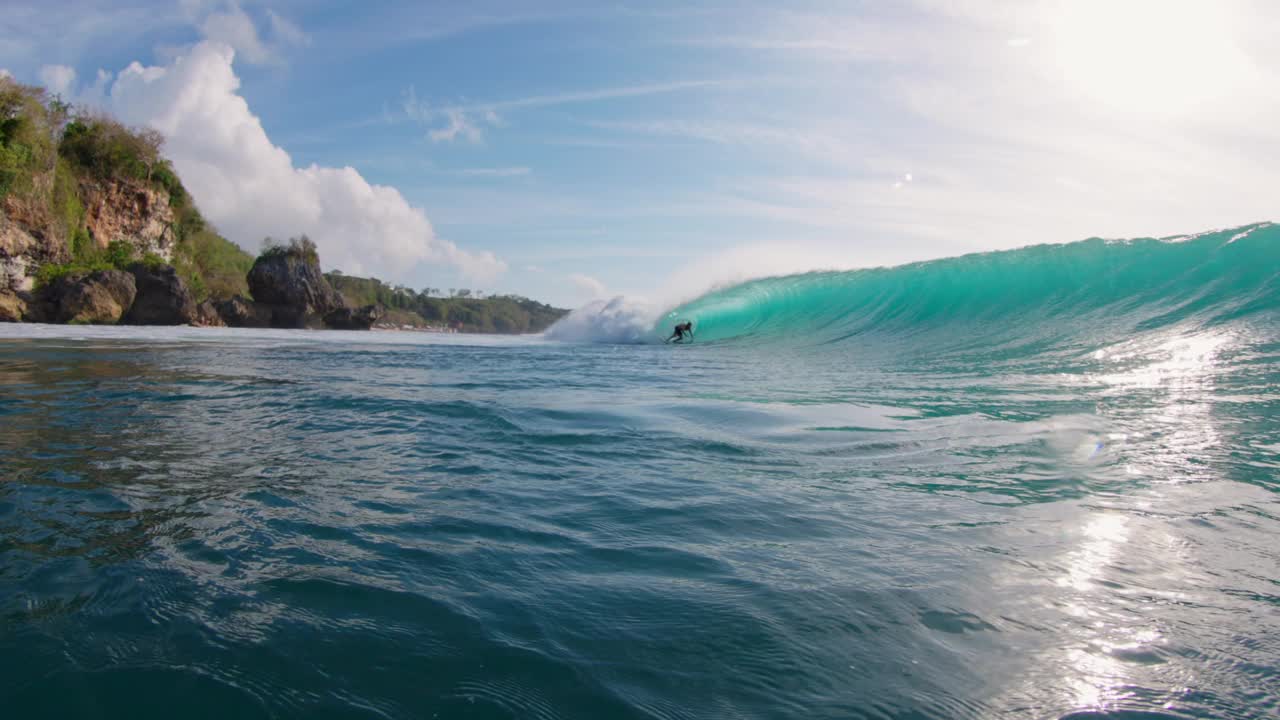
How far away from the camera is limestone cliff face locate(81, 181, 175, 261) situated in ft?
96.7

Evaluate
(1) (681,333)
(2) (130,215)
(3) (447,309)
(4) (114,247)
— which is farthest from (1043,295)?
(3) (447,309)

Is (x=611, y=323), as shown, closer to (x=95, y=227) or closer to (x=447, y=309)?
(x=95, y=227)

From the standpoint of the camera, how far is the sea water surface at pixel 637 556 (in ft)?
4.27

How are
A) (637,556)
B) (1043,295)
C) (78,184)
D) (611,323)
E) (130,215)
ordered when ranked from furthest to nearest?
(130,215)
(78,184)
(611,323)
(1043,295)
(637,556)

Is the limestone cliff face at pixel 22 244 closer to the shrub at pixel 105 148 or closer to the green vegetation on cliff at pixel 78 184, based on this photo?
the green vegetation on cliff at pixel 78 184

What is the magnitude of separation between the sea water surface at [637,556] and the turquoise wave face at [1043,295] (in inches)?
172

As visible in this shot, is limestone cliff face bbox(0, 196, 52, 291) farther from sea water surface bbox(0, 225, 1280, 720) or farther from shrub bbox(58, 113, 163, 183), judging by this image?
sea water surface bbox(0, 225, 1280, 720)

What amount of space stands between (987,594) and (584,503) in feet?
4.77

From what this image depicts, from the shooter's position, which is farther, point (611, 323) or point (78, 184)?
point (78, 184)

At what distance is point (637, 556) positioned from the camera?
204 cm

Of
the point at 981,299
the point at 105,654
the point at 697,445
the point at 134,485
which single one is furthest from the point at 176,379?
the point at 981,299

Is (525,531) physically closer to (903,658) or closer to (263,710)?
(263,710)

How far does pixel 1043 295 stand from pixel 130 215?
38849 millimetres

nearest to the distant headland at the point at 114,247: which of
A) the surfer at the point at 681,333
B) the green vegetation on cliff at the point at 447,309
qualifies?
the surfer at the point at 681,333
